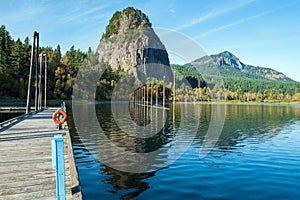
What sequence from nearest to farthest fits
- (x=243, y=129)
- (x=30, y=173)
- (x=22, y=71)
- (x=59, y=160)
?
(x=59, y=160), (x=30, y=173), (x=243, y=129), (x=22, y=71)

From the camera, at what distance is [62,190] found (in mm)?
4711

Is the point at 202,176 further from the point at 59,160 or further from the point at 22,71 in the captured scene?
the point at 22,71

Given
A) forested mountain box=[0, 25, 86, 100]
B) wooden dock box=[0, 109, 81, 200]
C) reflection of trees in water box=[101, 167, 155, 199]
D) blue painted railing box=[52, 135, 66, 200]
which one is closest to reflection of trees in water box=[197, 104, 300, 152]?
reflection of trees in water box=[101, 167, 155, 199]

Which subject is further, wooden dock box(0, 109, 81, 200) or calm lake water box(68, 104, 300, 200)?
calm lake water box(68, 104, 300, 200)

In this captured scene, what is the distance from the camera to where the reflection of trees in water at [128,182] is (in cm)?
816

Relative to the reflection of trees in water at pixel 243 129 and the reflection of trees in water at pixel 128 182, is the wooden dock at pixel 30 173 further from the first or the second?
the reflection of trees in water at pixel 243 129

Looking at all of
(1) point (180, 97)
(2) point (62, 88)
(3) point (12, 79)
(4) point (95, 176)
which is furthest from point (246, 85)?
(4) point (95, 176)

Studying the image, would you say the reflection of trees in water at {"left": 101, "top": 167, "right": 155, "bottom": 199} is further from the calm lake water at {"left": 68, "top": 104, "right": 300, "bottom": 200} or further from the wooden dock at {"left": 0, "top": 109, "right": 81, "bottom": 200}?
the wooden dock at {"left": 0, "top": 109, "right": 81, "bottom": 200}

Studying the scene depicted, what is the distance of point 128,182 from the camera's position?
9.05m

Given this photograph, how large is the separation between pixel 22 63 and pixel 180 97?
81.8 metres

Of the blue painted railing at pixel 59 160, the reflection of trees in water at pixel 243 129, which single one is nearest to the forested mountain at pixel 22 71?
the reflection of trees in water at pixel 243 129

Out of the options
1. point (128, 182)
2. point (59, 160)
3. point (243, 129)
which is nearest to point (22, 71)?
point (243, 129)

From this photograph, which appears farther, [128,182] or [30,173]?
[128,182]

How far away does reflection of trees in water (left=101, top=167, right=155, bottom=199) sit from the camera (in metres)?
8.16
